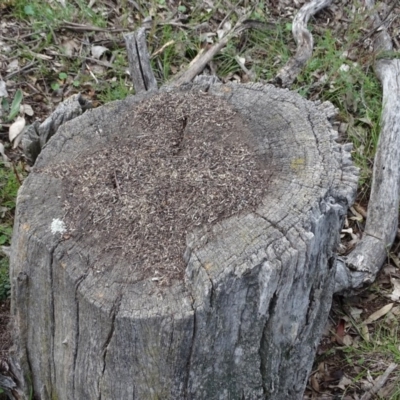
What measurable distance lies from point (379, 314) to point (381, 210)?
69cm

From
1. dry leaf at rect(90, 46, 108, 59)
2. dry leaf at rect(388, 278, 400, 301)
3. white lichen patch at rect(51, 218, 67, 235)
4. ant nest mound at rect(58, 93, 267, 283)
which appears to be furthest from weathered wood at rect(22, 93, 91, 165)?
dry leaf at rect(388, 278, 400, 301)

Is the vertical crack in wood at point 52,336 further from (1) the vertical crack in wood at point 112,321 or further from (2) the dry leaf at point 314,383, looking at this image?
(2) the dry leaf at point 314,383

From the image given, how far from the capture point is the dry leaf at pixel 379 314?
3393mm

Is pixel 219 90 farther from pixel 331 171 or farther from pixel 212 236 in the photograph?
pixel 212 236

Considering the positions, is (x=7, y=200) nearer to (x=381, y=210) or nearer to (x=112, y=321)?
(x=112, y=321)

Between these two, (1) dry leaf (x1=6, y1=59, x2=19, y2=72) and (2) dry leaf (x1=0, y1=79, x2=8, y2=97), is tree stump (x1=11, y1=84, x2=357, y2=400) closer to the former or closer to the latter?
(2) dry leaf (x1=0, y1=79, x2=8, y2=97)

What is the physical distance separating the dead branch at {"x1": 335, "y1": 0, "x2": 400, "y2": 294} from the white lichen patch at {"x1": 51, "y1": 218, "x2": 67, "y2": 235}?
1.68 m

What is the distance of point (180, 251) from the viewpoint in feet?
6.95

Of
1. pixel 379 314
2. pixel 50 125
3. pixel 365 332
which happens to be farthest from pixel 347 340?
pixel 50 125

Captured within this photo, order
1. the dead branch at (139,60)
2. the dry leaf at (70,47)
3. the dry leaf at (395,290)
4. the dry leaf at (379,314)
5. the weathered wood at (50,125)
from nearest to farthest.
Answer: the weathered wood at (50,125)
the dry leaf at (379,314)
the dry leaf at (395,290)
the dead branch at (139,60)
the dry leaf at (70,47)

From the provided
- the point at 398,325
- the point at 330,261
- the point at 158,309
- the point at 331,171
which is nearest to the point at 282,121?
the point at 331,171

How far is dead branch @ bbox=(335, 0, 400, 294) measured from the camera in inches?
134

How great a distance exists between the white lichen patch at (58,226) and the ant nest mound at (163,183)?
0.02 metres

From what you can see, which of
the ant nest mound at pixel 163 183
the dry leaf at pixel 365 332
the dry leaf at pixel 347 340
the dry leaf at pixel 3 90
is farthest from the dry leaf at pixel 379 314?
the dry leaf at pixel 3 90
